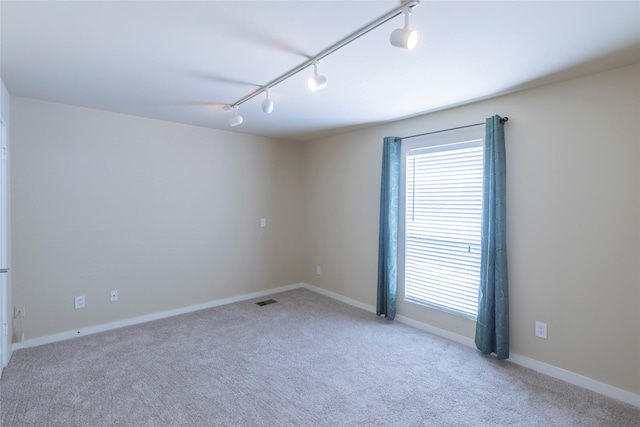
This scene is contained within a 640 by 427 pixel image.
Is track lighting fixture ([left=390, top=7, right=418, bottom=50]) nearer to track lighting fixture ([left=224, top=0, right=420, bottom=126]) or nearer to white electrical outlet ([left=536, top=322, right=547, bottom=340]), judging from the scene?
track lighting fixture ([left=224, top=0, right=420, bottom=126])

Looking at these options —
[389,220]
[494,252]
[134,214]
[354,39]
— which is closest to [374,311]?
[389,220]

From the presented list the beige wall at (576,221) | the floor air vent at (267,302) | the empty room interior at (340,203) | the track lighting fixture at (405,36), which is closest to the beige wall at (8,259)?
→ the empty room interior at (340,203)

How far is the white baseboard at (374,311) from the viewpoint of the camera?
93.0 inches

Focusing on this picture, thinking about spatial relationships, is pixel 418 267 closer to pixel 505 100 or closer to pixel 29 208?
pixel 505 100

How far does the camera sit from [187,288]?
162 inches

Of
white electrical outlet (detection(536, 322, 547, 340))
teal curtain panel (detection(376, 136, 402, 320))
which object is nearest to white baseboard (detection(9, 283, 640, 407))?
white electrical outlet (detection(536, 322, 547, 340))

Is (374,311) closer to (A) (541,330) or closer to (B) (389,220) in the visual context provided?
(B) (389,220)

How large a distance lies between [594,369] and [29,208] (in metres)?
5.06

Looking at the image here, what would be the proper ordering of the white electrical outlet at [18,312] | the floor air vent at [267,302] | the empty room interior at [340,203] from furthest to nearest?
the floor air vent at [267,302]
the white electrical outlet at [18,312]
the empty room interior at [340,203]

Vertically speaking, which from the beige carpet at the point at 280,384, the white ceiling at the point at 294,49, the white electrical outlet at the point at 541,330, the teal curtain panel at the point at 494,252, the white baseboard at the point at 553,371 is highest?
the white ceiling at the point at 294,49

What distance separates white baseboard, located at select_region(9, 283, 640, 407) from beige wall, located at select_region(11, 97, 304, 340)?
0.07 metres

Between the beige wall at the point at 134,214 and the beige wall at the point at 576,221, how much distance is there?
9.11ft

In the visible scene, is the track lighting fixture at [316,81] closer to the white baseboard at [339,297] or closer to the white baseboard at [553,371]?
the white baseboard at [553,371]

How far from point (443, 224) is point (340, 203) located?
159cm
